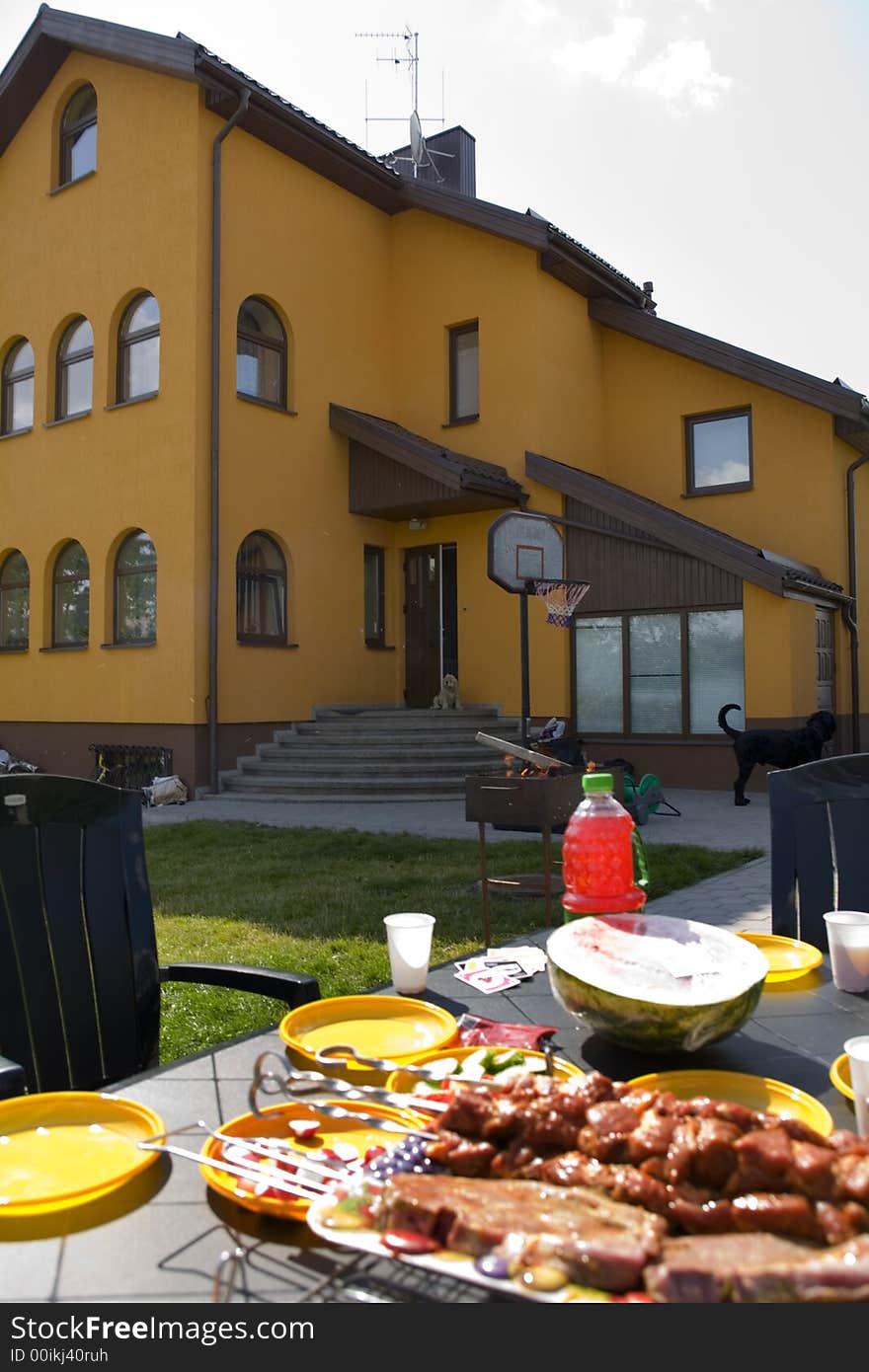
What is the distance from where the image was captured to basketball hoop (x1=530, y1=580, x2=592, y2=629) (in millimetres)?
9656

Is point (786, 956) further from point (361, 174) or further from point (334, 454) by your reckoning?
point (361, 174)

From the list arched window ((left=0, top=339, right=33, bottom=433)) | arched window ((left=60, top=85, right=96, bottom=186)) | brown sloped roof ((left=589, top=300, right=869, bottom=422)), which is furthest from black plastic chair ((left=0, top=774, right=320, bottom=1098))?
arched window ((left=60, top=85, right=96, bottom=186))

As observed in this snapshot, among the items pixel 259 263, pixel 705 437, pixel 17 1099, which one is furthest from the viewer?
pixel 705 437

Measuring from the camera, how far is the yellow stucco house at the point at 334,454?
1233 cm

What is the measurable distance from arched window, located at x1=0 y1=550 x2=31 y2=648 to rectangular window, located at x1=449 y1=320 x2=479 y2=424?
22.9 feet

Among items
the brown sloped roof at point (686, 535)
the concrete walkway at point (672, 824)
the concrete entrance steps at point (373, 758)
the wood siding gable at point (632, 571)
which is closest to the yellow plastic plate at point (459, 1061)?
the concrete walkway at point (672, 824)

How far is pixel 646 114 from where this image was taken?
8078 millimetres

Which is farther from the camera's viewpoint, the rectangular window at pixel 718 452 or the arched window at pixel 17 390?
the arched window at pixel 17 390

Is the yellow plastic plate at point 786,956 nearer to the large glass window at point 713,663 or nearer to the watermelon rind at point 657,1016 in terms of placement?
the watermelon rind at point 657,1016

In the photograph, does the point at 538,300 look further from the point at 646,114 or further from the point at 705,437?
the point at 646,114

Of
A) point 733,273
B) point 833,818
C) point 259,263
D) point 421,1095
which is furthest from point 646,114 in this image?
point 421,1095

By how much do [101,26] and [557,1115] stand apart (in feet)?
52.1

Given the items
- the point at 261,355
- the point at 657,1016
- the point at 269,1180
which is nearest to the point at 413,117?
the point at 261,355

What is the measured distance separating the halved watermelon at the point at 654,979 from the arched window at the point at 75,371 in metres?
14.0
